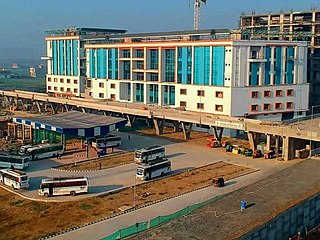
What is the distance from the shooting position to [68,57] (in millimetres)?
80062

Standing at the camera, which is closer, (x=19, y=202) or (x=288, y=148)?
(x=19, y=202)

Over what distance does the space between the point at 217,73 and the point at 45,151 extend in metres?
22.5

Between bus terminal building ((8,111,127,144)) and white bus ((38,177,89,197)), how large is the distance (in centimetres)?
1144

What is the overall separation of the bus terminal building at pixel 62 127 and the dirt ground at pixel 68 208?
417 inches

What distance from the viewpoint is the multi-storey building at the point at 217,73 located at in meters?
52.0

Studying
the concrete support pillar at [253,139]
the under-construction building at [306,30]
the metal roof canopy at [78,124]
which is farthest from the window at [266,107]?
the metal roof canopy at [78,124]

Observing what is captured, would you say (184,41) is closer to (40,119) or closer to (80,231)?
(40,119)

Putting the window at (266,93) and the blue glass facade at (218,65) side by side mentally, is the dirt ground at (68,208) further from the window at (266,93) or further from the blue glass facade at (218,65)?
the window at (266,93)

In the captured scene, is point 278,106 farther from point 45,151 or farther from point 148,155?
point 45,151

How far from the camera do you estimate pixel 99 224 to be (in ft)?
80.5

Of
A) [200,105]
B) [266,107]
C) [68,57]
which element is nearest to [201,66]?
[200,105]

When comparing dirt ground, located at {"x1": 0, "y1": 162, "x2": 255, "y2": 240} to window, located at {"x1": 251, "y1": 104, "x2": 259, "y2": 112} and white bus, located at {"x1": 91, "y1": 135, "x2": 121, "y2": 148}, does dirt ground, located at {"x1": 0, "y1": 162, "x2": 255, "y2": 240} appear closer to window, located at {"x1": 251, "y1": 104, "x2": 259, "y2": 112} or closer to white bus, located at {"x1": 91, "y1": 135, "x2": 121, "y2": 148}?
white bus, located at {"x1": 91, "y1": 135, "x2": 121, "y2": 148}

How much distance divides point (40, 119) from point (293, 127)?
83.6 feet

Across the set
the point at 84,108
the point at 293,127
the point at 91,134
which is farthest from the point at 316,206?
the point at 84,108
